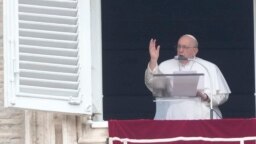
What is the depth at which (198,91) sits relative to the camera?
1791cm

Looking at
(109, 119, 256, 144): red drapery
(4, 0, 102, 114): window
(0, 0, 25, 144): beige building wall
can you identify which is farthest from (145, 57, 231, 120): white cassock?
(0, 0, 25, 144): beige building wall

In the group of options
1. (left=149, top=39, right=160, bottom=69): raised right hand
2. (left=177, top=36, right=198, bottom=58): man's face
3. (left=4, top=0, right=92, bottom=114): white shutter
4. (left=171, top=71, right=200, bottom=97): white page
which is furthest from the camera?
(left=177, top=36, right=198, bottom=58): man's face

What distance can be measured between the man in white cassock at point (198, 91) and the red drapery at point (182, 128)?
257 mm

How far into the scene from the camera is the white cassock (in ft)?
58.8

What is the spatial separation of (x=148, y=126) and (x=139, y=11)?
1265mm

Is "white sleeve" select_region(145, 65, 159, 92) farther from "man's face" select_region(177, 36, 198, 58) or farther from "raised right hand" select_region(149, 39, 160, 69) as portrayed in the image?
"man's face" select_region(177, 36, 198, 58)

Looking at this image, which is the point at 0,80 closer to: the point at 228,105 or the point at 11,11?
the point at 11,11

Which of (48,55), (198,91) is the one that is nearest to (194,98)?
(198,91)

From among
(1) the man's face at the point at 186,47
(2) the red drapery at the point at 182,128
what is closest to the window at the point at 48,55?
(2) the red drapery at the point at 182,128

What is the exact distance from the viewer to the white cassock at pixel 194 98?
17922mm

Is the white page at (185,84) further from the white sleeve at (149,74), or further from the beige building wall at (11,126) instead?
the beige building wall at (11,126)

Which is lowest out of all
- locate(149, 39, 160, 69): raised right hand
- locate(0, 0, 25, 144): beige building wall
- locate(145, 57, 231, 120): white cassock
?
locate(0, 0, 25, 144): beige building wall

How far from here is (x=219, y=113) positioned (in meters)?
18.1

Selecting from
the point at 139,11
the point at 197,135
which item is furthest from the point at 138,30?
the point at 197,135
